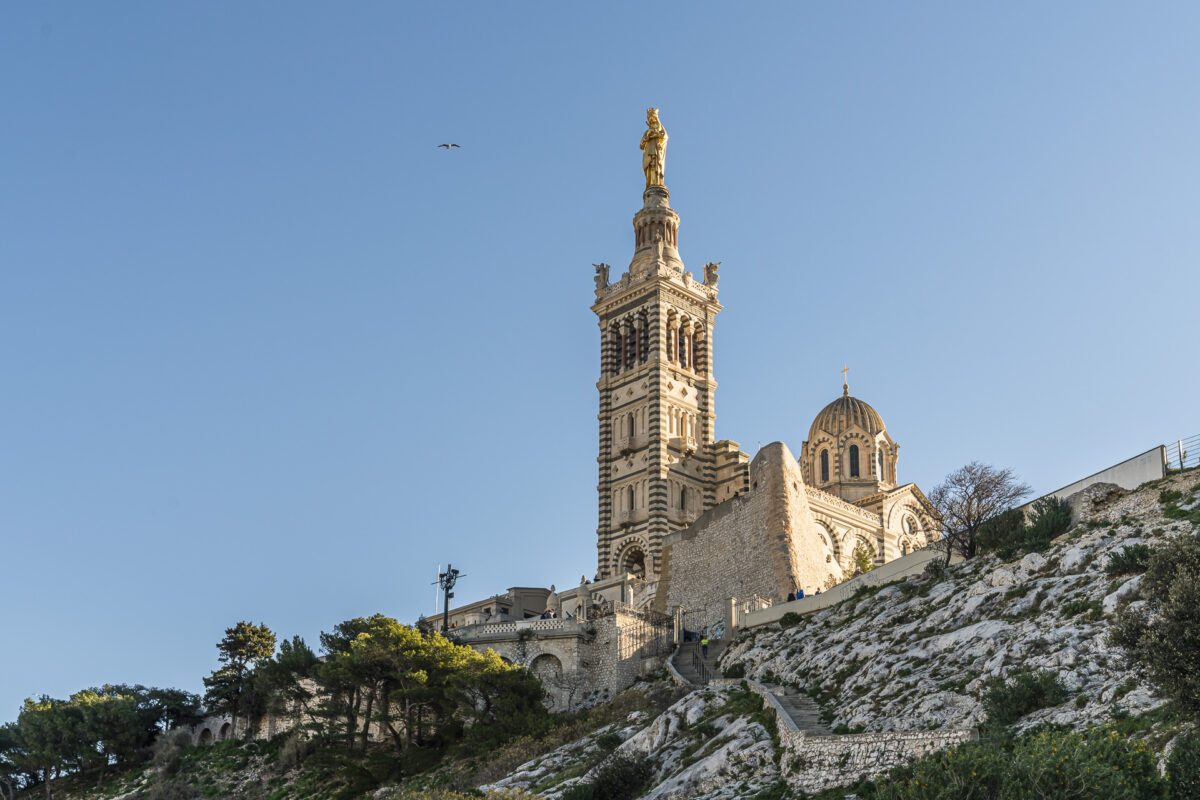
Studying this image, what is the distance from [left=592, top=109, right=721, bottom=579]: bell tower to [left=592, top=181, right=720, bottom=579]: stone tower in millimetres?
61

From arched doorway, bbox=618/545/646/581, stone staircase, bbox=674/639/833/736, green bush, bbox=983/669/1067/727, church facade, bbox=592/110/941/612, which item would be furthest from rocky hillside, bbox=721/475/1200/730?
arched doorway, bbox=618/545/646/581

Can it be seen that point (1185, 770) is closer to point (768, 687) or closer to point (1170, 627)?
point (1170, 627)

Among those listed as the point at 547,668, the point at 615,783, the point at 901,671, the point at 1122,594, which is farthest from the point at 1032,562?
the point at 547,668

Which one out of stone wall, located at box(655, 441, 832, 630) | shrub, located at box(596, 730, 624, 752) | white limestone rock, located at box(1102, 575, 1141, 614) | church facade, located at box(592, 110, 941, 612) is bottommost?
shrub, located at box(596, 730, 624, 752)

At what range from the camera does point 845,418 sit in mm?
73188

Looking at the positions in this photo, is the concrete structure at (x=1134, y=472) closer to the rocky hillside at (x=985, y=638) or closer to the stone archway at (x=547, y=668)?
the rocky hillside at (x=985, y=638)

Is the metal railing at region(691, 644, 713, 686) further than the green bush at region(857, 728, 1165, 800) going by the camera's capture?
Yes

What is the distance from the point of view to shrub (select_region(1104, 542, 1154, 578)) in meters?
27.5

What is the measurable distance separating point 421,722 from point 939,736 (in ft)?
83.3

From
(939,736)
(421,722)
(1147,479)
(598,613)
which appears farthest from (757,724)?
(598,613)

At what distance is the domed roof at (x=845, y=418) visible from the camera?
7288cm

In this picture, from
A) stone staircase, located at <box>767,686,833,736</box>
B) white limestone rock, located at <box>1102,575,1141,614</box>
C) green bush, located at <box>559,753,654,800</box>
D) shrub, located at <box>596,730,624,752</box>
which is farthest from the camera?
shrub, located at <box>596,730,624,752</box>

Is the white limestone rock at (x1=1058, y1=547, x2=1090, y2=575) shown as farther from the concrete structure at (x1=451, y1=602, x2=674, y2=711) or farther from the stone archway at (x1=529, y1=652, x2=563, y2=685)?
the stone archway at (x1=529, y1=652, x2=563, y2=685)

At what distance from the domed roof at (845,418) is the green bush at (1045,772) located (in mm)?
52994
